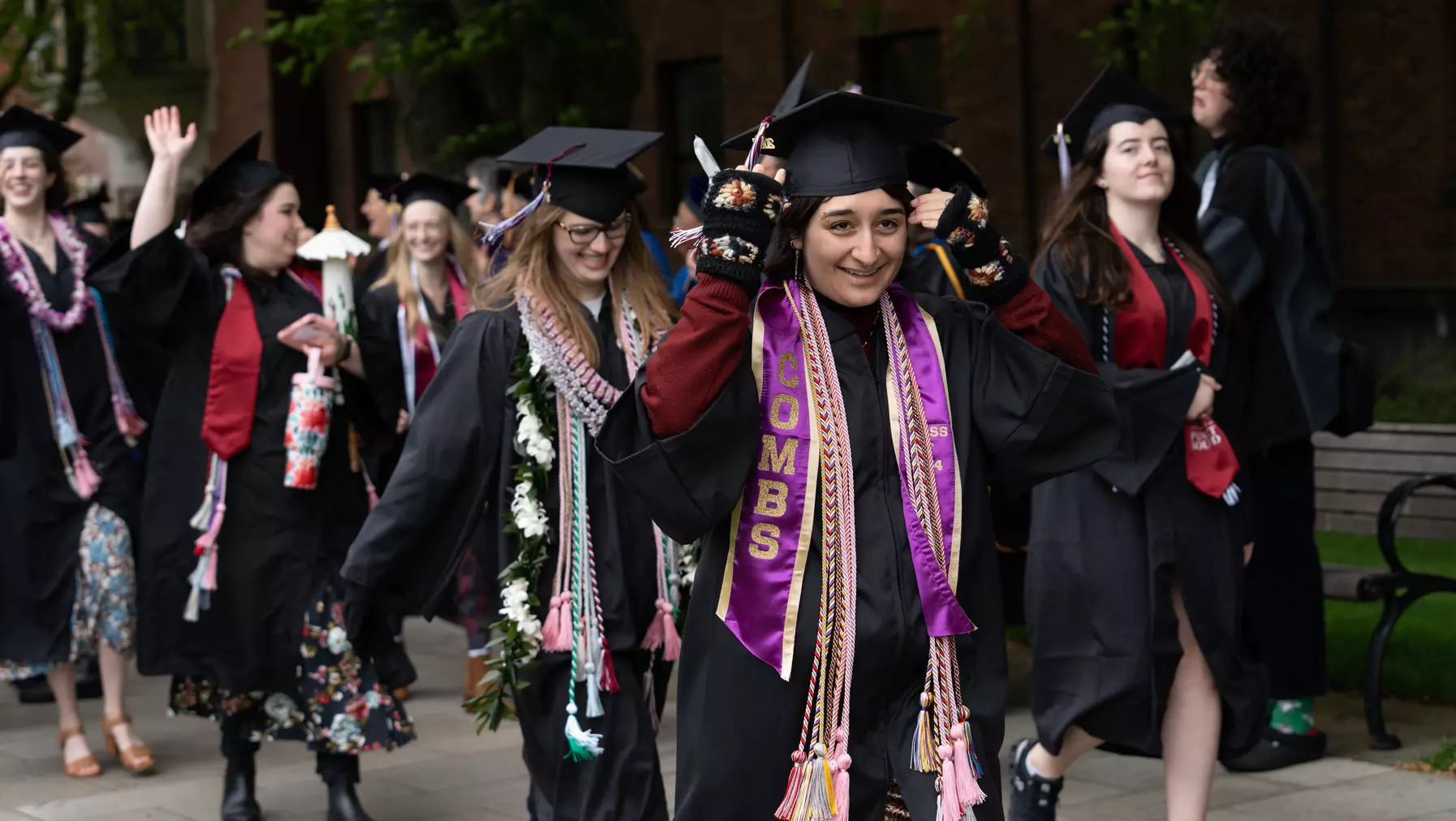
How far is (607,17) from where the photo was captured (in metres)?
11.8

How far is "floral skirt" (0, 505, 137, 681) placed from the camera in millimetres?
7996

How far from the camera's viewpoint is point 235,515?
274 inches

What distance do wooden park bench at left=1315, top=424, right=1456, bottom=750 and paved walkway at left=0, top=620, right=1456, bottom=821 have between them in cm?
45

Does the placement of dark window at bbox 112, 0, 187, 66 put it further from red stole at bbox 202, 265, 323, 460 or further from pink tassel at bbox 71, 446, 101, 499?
red stole at bbox 202, 265, 323, 460

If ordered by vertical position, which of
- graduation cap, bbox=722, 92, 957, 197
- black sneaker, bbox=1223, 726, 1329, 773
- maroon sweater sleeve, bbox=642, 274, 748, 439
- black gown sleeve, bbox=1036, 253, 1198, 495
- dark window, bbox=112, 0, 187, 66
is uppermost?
dark window, bbox=112, 0, 187, 66

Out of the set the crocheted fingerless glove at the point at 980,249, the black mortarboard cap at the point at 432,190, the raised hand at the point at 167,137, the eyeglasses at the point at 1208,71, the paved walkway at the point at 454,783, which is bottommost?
the paved walkway at the point at 454,783

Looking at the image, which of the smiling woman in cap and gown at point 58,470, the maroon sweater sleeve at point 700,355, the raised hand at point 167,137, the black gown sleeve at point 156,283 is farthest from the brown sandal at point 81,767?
the maroon sweater sleeve at point 700,355

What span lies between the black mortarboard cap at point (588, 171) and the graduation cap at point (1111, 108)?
137 cm

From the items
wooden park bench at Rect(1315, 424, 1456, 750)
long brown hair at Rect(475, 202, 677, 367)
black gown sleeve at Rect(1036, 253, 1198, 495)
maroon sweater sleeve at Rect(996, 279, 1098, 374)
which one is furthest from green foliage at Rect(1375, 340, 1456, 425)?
maroon sweater sleeve at Rect(996, 279, 1098, 374)

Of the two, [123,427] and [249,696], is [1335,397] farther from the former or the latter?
[123,427]

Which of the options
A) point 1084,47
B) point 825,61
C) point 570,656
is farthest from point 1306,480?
point 825,61

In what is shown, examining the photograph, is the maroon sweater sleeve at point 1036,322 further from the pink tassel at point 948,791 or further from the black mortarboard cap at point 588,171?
the black mortarboard cap at point 588,171

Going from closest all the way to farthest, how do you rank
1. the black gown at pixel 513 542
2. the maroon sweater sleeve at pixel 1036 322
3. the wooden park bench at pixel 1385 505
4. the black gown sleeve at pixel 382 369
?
the maroon sweater sleeve at pixel 1036 322 → the black gown at pixel 513 542 → the black gown sleeve at pixel 382 369 → the wooden park bench at pixel 1385 505

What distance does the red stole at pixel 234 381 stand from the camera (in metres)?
6.94
